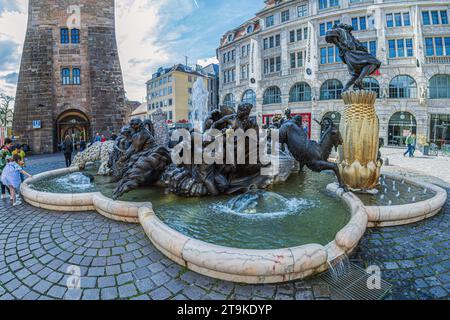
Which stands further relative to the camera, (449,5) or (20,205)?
(449,5)

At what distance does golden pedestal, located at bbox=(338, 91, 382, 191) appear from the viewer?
5.64 meters

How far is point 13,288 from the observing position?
8.76 feet

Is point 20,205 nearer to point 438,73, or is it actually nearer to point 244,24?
point 438,73

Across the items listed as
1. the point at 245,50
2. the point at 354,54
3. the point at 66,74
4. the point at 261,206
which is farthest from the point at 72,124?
the point at 245,50

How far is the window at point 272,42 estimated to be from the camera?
33.6 metres

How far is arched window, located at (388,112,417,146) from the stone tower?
96.3ft

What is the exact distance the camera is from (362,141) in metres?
5.63

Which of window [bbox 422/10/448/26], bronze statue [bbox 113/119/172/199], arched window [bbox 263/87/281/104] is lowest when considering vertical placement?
bronze statue [bbox 113/119/172/199]

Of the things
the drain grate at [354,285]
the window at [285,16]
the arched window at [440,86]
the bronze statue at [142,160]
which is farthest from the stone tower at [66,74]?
→ the arched window at [440,86]

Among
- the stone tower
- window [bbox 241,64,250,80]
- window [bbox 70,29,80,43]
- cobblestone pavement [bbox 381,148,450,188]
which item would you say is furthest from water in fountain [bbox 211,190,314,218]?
window [bbox 241,64,250,80]

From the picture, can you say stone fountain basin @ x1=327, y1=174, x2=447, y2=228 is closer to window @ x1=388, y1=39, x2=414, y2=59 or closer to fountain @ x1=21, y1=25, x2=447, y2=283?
fountain @ x1=21, y1=25, x2=447, y2=283

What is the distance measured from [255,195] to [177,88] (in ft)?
190
